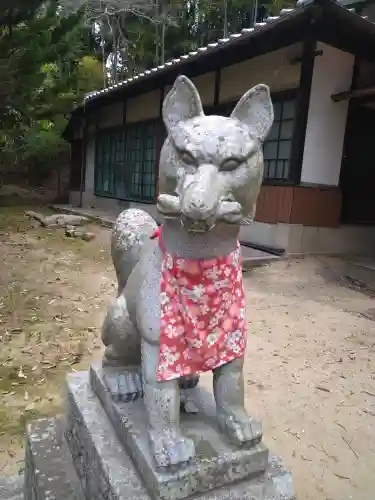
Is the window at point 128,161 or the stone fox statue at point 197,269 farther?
Result: the window at point 128,161

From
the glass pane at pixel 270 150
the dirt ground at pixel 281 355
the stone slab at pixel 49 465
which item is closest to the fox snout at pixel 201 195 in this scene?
the stone slab at pixel 49 465

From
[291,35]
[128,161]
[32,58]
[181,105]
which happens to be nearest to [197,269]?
[181,105]

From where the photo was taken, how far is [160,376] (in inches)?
51.3

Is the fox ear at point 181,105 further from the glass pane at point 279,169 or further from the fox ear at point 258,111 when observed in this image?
the glass pane at point 279,169

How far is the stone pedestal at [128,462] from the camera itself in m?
1.28

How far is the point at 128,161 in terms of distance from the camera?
1116cm

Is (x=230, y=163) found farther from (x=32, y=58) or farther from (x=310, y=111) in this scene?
(x=32, y=58)

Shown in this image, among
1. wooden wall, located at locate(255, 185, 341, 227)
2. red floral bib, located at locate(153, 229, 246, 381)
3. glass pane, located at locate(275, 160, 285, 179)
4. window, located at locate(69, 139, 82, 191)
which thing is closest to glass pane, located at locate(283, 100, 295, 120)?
glass pane, located at locate(275, 160, 285, 179)

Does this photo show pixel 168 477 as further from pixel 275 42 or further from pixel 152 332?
pixel 275 42

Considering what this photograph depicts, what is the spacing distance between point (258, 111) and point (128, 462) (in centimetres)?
117

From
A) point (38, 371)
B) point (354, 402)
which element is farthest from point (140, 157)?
point (354, 402)

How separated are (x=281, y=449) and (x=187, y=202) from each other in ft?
6.07

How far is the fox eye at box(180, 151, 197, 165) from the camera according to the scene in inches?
46.8

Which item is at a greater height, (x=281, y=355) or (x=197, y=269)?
(x=197, y=269)
